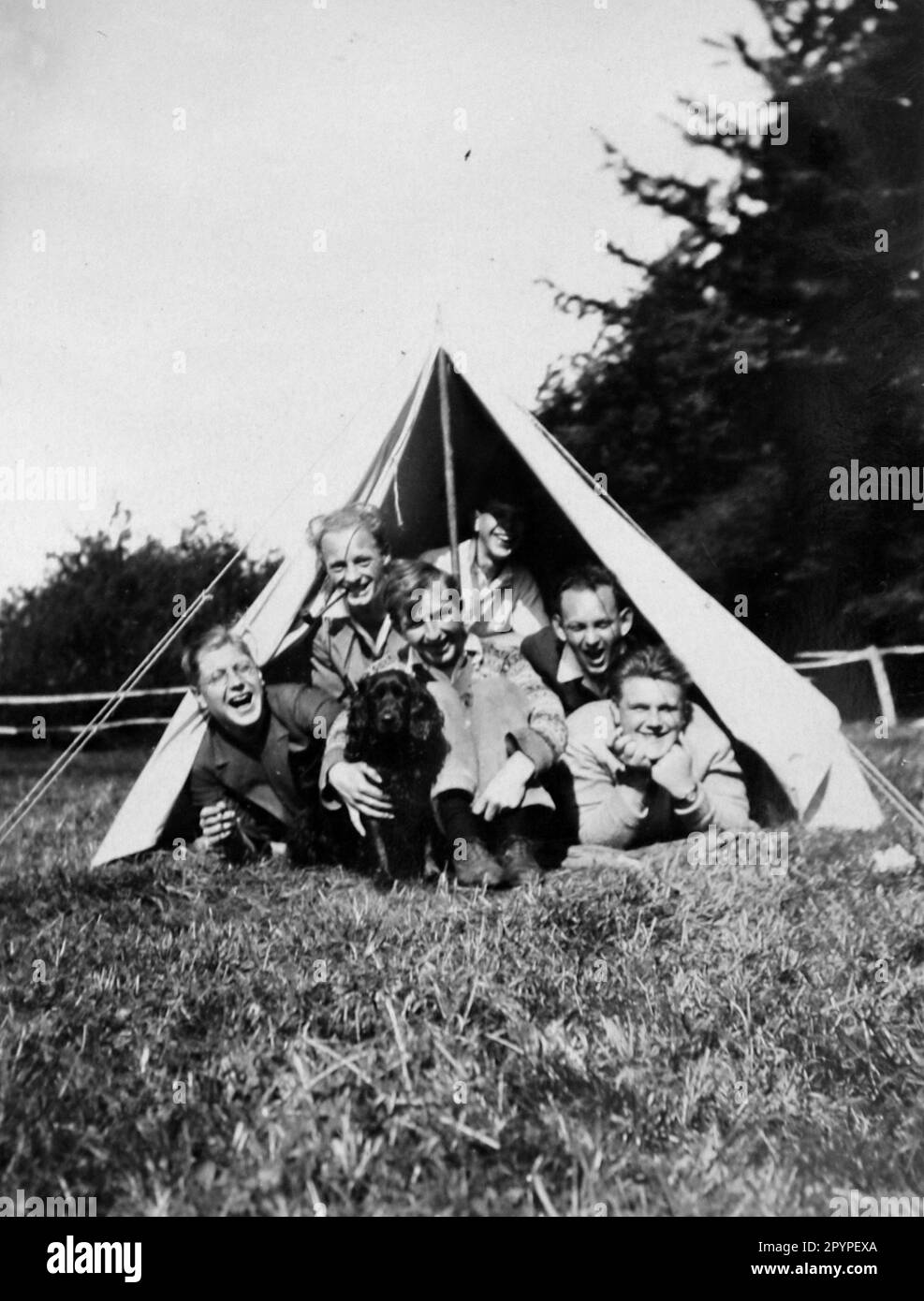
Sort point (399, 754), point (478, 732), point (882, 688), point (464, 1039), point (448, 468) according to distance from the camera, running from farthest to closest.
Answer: point (882, 688), point (448, 468), point (478, 732), point (399, 754), point (464, 1039)

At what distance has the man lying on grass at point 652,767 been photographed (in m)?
4.14

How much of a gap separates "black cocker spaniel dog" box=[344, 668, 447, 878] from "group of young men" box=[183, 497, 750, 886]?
98 mm

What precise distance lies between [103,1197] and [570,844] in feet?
6.47

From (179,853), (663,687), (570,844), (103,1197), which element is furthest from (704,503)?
(103,1197)

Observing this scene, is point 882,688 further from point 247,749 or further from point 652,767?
point 247,749

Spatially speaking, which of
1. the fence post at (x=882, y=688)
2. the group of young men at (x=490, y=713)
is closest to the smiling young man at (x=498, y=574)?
the group of young men at (x=490, y=713)

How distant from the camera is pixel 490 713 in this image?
4.12m

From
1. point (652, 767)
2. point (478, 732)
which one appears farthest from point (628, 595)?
point (478, 732)

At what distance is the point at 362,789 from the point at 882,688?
2110 mm

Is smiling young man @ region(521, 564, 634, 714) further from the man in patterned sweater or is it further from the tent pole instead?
the tent pole

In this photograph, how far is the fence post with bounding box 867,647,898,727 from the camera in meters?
4.52

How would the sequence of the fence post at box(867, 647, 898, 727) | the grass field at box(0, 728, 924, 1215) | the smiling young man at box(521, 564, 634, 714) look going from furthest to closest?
the fence post at box(867, 647, 898, 727) < the smiling young man at box(521, 564, 634, 714) < the grass field at box(0, 728, 924, 1215)

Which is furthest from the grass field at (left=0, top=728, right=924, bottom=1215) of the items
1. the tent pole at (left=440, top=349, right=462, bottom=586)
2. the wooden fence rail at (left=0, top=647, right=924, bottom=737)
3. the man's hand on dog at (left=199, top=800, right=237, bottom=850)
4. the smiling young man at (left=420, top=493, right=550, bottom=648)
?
the tent pole at (left=440, top=349, right=462, bottom=586)

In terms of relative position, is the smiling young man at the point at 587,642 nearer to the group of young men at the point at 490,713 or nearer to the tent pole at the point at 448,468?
the group of young men at the point at 490,713
